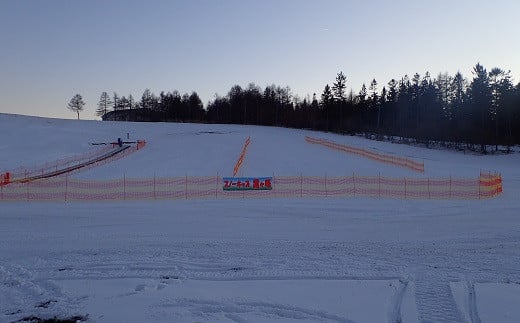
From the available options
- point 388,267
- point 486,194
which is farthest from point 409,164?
point 388,267

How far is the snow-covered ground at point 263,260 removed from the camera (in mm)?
8914

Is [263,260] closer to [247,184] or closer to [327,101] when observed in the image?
[247,184]

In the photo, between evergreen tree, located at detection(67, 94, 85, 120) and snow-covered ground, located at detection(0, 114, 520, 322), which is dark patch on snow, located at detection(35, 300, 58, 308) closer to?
snow-covered ground, located at detection(0, 114, 520, 322)

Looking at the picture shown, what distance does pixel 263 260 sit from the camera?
1248 cm

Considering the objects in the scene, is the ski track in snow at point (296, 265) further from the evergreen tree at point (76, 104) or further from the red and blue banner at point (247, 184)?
the evergreen tree at point (76, 104)

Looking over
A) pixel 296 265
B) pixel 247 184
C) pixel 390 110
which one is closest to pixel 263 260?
pixel 296 265

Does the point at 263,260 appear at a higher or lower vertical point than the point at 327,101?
lower

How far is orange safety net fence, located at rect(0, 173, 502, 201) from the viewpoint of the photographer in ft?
89.2

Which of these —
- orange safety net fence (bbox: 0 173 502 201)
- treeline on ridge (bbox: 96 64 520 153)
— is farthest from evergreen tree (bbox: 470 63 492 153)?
orange safety net fence (bbox: 0 173 502 201)

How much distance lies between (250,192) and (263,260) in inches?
613

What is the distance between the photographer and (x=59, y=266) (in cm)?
1193

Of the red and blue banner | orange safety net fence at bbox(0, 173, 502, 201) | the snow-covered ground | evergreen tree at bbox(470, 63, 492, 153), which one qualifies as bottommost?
the snow-covered ground

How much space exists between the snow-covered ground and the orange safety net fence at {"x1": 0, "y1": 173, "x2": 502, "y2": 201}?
7.50ft

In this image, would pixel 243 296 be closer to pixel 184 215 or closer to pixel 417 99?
pixel 184 215
